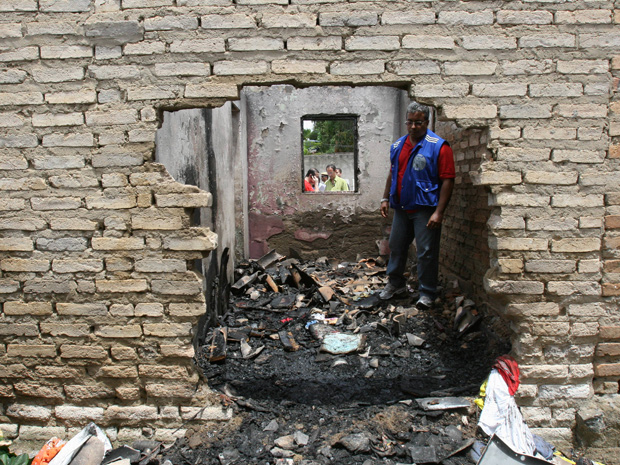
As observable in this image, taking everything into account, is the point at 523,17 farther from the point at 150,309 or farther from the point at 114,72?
the point at 150,309

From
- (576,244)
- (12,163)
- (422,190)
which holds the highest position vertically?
(12,163)

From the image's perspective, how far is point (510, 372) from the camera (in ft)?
9.68

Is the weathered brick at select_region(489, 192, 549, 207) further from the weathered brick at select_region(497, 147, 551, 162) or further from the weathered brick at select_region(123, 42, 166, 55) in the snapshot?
the weathered brick at select_region(123, 42, 166, 55)

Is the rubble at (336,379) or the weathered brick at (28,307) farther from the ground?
the weathered brick at (28,307)

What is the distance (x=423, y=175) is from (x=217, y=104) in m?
2.44

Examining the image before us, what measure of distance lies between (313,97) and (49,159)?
5.85 m

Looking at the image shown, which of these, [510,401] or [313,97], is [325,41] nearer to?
[510,401]

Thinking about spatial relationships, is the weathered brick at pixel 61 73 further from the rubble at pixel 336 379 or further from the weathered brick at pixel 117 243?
the rubble at pixel 336 379

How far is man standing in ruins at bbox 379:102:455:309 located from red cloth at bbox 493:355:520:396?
67.4 inches

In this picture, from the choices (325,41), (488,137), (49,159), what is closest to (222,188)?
(49,159)

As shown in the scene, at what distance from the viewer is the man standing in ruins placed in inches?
172

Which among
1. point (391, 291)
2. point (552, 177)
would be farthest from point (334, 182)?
point (552, 177)

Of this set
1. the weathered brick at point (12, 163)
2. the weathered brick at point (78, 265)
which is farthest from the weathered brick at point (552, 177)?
the weathered brick at point (12, 163)

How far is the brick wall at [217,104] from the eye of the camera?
2.76m
